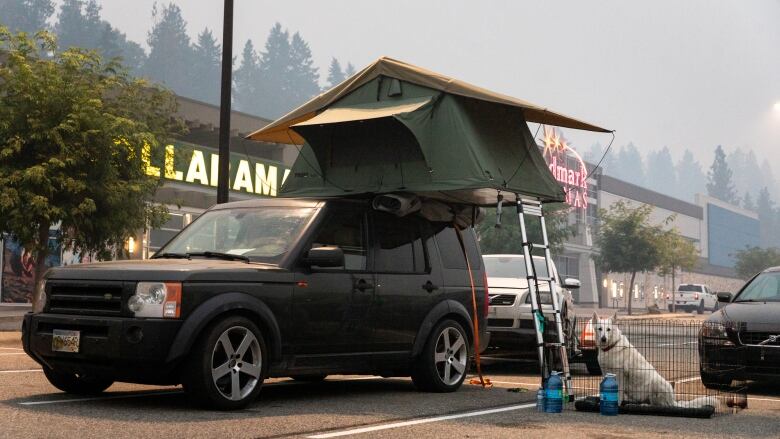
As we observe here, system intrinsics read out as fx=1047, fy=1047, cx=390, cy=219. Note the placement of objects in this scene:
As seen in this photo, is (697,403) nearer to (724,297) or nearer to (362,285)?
(362,285)

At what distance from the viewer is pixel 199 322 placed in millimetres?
8102

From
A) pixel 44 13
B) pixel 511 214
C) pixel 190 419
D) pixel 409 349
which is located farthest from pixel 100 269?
pixel 44 13

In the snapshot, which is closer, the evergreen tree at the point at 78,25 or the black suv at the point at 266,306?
the black suv at the point at 266,306

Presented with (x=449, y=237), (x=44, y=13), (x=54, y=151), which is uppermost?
(x=44, y=13)

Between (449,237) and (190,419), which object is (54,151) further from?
(190,419)

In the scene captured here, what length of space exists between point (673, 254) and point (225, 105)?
54110 mm

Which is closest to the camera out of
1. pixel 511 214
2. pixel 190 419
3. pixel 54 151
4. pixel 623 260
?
pixel 190 419

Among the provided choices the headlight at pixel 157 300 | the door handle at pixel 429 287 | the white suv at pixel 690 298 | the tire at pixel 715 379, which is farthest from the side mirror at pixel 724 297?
the white suv at pixel 690 298

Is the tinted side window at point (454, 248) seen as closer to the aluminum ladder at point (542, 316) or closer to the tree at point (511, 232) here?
the aluminum ladder at point (542, 316)

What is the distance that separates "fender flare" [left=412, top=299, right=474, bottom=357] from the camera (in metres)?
10.4

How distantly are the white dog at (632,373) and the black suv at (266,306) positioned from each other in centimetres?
180

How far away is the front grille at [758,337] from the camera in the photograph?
1094 cm

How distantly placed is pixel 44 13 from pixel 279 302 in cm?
17519

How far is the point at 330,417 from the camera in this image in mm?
8227
